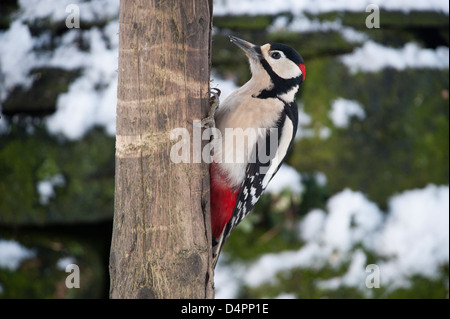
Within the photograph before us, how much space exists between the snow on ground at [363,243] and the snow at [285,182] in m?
0.26

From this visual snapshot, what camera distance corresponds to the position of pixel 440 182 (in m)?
4.70

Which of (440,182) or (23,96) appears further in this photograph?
(440,182)

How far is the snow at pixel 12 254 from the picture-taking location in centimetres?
420

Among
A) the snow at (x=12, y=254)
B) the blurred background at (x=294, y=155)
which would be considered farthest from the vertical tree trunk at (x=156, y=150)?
the snow at (x=12, y=254)

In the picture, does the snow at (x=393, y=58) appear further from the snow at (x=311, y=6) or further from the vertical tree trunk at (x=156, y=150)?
the vertical tree trunk at (x=156, y=150)

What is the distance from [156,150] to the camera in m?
2.36

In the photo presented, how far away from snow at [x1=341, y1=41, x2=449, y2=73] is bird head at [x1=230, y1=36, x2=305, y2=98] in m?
1.73

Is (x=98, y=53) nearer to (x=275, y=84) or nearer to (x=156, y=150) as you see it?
(x=275, y=84)

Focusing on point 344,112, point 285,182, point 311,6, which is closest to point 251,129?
point 285,182

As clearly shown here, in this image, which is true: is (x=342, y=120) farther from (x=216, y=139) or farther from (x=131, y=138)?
(x=131, y=138)

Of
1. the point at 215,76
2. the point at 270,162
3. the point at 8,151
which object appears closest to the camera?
the point at 270,162

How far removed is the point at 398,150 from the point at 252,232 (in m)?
1.49

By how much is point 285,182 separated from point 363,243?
847 millimetres

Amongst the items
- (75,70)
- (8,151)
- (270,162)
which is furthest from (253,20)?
(8,151)
